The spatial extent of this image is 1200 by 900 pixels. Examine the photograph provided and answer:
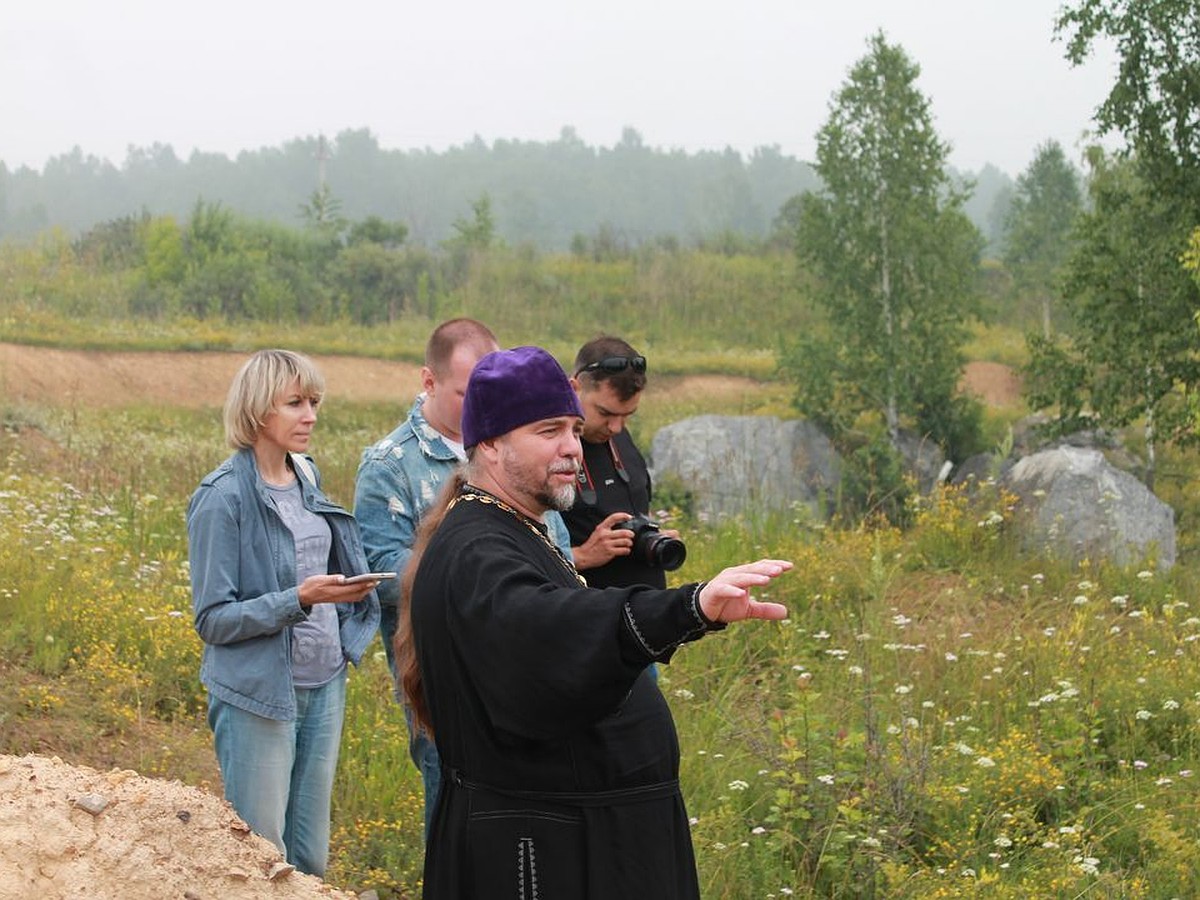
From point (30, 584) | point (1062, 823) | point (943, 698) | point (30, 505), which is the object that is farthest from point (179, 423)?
point (1062, 823)

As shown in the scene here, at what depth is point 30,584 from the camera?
7.17 m

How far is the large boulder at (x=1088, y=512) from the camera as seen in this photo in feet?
32.9

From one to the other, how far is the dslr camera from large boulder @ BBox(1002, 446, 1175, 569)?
5987 millimetres

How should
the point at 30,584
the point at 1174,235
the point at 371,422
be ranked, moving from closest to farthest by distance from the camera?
the point at 30,584, the point at 1174,235, the point at 371,422

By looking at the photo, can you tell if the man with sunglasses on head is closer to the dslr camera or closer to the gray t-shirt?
the dslr camera

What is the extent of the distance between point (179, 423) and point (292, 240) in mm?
18283

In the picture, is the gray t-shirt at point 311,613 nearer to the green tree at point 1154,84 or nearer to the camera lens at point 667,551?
the camera lens at point 667,551

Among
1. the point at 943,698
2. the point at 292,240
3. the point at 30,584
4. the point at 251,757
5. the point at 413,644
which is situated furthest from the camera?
the point at 292,240

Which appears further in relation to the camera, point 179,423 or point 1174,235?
point 179,423

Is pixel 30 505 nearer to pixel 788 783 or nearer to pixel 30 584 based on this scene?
pixel 30 584

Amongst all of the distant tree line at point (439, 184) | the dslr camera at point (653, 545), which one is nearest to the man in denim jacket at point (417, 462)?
the dslr camera at point (653, 545)

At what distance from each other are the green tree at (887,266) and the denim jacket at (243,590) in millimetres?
14346

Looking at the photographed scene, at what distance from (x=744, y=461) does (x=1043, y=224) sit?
27.3 m

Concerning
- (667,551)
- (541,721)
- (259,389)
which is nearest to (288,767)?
(259,389)
